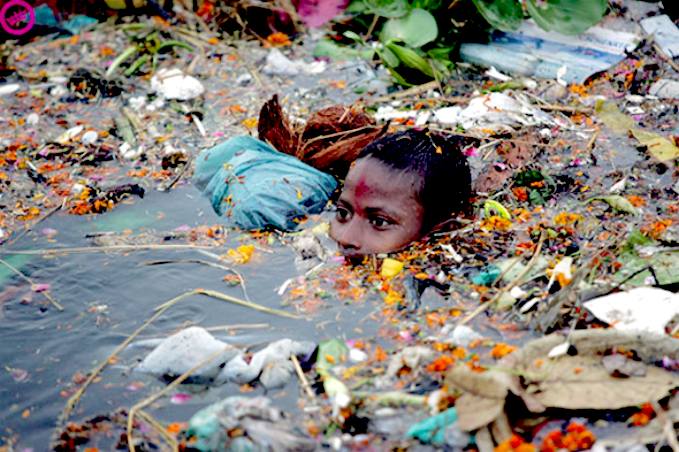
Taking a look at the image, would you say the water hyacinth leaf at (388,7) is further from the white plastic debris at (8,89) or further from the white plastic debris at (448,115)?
the white plastic debris at (8,89)

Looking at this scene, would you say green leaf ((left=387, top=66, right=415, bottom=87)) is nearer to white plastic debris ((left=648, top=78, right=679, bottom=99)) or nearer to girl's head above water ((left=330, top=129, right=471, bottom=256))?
white plastic debris ((left=648, top=78, right=679, bottom=99))

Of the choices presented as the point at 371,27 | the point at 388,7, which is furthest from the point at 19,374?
the point at 371,27

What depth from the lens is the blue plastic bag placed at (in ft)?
11.7

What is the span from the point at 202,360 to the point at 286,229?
1.07m

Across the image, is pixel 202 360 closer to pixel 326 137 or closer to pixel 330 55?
pixel 326 137

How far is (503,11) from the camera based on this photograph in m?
4.82

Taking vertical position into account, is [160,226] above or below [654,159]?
below

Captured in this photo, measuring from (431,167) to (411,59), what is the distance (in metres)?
Result: 1.69

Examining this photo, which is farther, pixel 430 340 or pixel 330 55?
pixel 330 55

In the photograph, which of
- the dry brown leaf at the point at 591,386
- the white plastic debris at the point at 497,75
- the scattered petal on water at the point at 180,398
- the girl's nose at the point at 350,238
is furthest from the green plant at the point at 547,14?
the scattered petal on water at the point at 180,398

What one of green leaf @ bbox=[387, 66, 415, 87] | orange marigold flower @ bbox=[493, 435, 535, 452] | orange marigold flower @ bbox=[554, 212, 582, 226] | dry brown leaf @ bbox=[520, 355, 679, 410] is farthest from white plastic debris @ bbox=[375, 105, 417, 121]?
orange marigold flower @ bbox=[493, 435, 535, 452]

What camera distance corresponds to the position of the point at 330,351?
2.59 metres

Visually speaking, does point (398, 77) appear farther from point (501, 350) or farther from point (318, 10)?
point (501, 350)

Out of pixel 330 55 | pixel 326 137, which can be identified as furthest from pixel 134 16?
pixel 326 137
